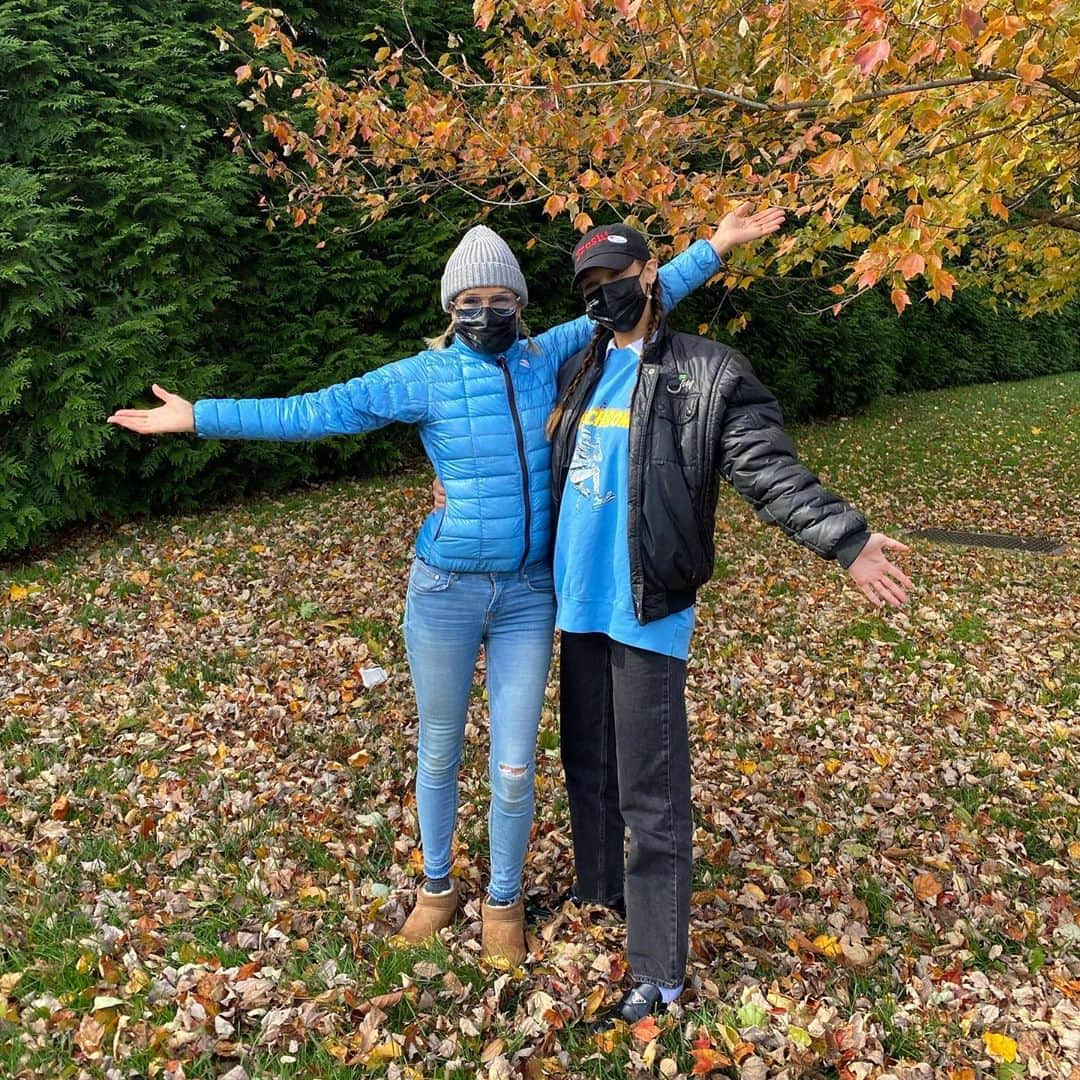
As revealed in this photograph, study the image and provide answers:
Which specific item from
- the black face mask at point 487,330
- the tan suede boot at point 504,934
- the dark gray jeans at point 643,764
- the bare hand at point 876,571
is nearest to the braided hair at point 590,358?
the black face mask at point 487,330

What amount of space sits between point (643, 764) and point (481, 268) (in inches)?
62.6

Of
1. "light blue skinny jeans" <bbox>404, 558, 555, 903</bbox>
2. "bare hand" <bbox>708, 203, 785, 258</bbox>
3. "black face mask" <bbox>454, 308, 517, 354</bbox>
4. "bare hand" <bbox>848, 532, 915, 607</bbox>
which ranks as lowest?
"light blue skinny jeans" <bbox>404, 558, 555, 903</bbox>

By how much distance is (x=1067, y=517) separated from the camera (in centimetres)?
984

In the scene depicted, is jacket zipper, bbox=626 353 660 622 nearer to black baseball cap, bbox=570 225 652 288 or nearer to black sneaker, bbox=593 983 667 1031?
black baseball cap, bbox=570 225 652 288

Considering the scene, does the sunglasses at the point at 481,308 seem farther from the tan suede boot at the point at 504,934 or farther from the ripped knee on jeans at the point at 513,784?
the tan suede boot at the point at 504,934

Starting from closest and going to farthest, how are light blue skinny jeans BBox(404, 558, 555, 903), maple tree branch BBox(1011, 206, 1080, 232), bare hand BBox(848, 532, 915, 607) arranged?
bare hand BBox(848, 532, 915, 607) → light blue skinny jeans BBox(404, 558, 555, 903) → maple tree branch BBox(1011, 206, 1080, 232)

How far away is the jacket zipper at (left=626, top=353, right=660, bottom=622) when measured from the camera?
252 cm

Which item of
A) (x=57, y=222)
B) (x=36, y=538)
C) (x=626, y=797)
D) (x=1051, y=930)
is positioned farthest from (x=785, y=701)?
(x=57, y=222)

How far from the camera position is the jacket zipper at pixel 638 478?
252 centimetres

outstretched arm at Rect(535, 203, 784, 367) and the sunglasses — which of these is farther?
outstretched arm at Rect(535, 203, 784, 367)

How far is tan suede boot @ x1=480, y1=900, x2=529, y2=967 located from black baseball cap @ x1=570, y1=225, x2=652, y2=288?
→ 7.04ft

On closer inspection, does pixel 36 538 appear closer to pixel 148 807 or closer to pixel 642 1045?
pixel 148 807

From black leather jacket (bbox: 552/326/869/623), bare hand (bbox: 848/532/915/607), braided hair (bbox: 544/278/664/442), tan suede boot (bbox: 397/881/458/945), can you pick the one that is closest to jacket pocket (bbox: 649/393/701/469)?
black leather jacket (bbox: 552/326/869/623)

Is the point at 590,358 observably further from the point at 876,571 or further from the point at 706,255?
the point at 876,571
